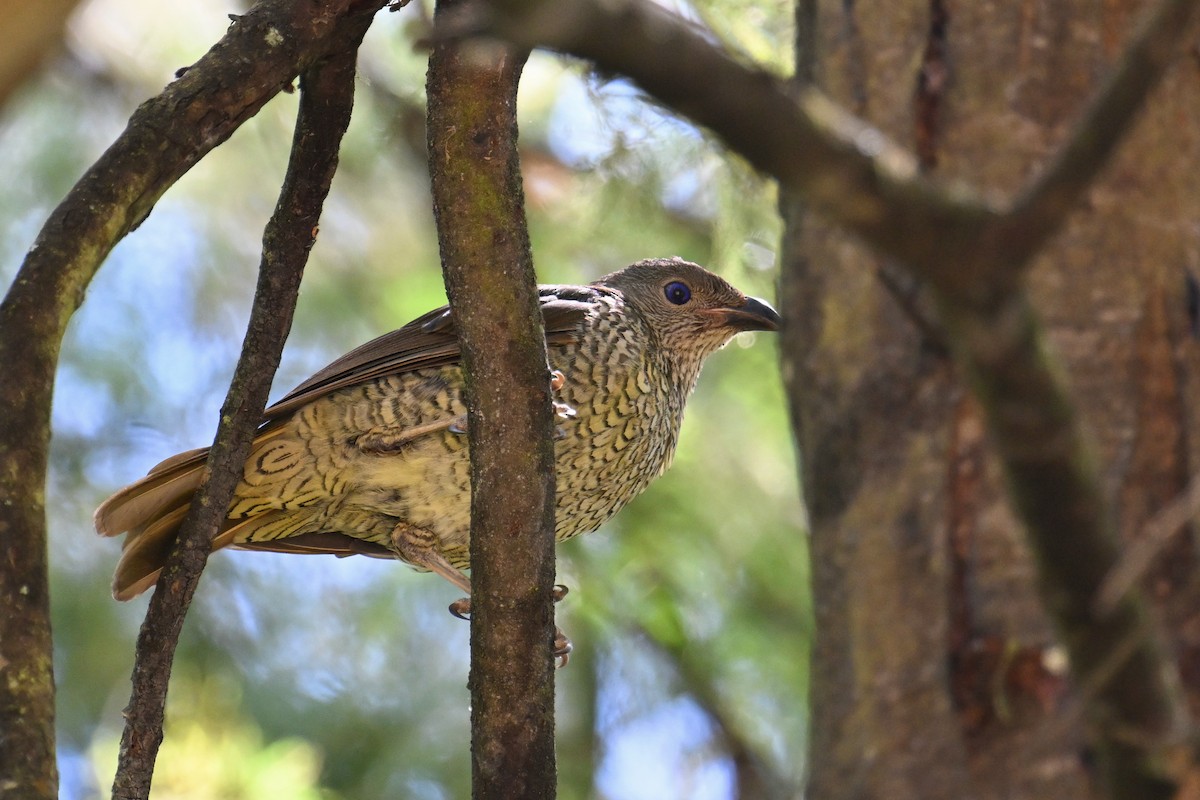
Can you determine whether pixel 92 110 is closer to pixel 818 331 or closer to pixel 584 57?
pixel 818 331

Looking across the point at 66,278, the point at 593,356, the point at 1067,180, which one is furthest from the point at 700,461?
the point at 1067,180

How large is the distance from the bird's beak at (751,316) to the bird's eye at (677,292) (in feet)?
0.44

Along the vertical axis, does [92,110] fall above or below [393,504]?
above

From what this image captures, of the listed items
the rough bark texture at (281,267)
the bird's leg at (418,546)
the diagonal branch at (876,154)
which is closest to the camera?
the diagonal branch at (876,154)

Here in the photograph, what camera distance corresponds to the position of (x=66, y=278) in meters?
2.26

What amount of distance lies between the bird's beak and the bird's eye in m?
0.13

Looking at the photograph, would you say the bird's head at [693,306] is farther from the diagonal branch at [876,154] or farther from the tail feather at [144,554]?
the diagonal branch at [876,154]

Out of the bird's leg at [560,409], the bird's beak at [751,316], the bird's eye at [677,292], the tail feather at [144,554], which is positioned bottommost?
the tail feather at [144,554]

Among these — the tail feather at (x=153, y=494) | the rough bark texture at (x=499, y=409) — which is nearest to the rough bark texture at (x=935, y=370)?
the rough bark texture at (x=499, y=409)

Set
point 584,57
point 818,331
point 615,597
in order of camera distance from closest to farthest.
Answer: point 584,57, point 818,331, point 615,597

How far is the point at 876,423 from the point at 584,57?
1165mm

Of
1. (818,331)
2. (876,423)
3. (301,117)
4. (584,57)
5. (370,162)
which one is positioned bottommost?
(584,57)

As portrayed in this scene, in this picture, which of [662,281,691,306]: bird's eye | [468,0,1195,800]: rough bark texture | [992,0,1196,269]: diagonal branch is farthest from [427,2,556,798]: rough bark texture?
[662,281,691,306]: bird's eye

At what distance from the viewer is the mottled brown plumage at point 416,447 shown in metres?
3.90
